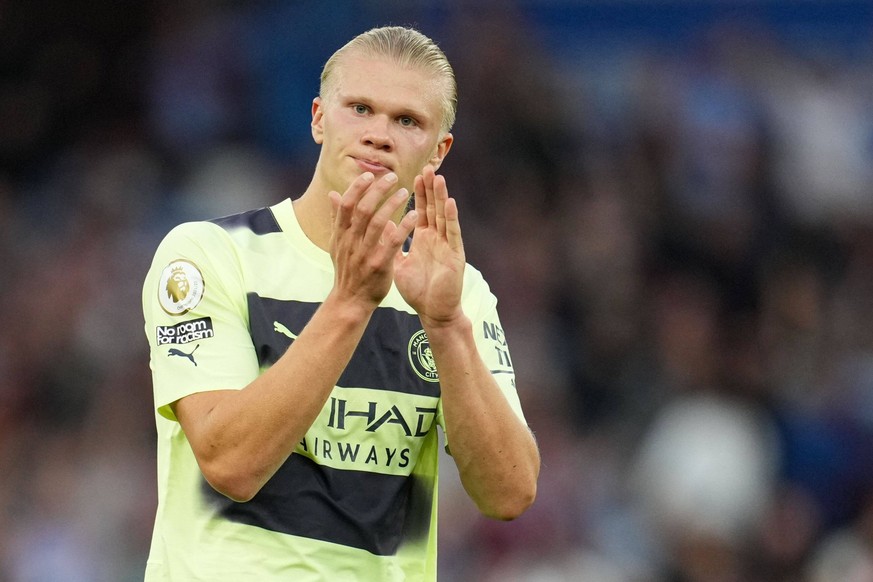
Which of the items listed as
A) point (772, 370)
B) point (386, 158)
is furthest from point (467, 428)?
point (772, 370)

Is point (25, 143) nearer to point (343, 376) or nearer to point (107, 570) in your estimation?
point (107, 570)

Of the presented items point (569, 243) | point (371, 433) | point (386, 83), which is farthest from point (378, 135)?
point (569, 243)

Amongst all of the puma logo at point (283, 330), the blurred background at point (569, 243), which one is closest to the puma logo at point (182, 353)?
the puma logo at point (283, 330)

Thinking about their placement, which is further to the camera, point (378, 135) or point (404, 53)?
point (404, 53)

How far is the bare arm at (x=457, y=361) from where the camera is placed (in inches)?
141

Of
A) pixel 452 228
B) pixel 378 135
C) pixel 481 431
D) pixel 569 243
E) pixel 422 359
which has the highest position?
pixel 378 135

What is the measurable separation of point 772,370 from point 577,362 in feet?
4.19

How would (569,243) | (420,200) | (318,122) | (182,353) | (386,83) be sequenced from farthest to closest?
(569,243), (318,122), (386,83), (420,200), (182,353)

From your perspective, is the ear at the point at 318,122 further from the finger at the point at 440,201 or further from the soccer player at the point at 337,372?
the finger at the point at 440,201

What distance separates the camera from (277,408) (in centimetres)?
328

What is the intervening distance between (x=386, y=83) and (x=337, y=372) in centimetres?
99

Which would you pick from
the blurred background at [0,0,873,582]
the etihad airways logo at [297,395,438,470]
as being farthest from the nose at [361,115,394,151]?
the blurred background at [0,0,873,582]

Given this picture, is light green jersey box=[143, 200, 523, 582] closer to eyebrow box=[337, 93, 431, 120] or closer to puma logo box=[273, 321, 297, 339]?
puma logo box=[273, 321, 297, 339]

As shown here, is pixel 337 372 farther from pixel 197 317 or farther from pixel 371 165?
pixel 371 165
